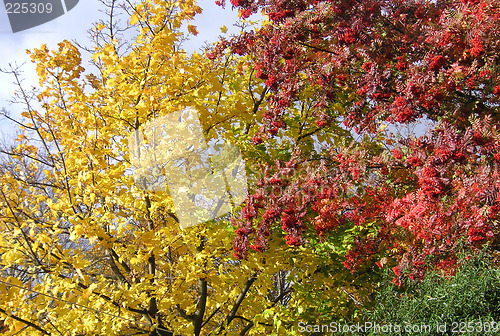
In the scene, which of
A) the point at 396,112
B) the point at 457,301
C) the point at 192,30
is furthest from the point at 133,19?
the point at 457,301

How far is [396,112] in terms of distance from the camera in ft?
11.6

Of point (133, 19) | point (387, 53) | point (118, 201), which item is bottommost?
point (118, 201)

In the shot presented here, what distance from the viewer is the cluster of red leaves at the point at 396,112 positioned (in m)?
3.20

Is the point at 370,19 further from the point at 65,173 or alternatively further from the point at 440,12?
the point at 65,173

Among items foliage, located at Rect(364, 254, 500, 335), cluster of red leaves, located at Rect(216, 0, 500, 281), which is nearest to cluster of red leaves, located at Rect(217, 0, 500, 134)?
cluster of red leaves, located at Rect(216, 0, 500, 281)

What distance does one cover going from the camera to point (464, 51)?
3389 mm

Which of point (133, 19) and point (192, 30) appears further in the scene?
point (192, 30)

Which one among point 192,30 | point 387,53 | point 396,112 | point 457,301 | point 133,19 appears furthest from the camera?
point 192,30

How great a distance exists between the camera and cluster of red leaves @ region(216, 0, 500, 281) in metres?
3.20

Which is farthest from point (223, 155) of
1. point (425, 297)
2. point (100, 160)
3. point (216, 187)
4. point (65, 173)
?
point (425, 297)

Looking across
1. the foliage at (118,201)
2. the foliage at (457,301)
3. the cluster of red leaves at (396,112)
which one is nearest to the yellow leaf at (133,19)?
the foliage at (118,201)

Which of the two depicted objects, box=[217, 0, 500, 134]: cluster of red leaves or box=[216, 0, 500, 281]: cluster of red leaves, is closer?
box=[216, 0, 500, 281]: cluster of red leaves

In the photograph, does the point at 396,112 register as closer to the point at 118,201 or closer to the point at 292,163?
the point at 292,163

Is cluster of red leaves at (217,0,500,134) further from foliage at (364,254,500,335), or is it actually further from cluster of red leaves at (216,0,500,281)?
foliage at (364,254,500,335)
